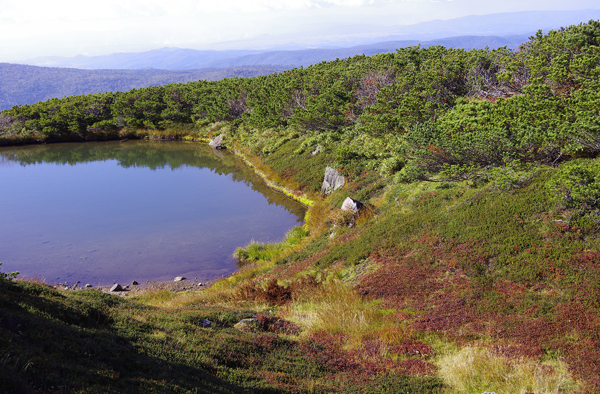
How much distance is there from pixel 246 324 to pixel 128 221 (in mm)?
18912

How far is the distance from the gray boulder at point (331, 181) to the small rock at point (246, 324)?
→ 16.7 metres

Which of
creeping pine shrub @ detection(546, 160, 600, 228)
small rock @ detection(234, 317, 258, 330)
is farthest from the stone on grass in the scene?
small rock @ detection(234, 317, 258, 330)

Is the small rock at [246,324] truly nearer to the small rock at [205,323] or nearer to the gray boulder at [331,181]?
the small rock at [205,323]

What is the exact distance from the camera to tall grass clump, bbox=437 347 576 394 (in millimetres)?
6516

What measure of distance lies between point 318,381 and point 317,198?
21.0 meters

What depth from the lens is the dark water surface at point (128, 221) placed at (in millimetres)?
19531

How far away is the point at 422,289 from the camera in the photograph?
10820 millimetres

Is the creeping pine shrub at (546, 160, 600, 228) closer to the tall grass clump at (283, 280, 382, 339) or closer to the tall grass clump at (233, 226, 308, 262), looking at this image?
the tall grass clump at (283, 280, 382, 339)

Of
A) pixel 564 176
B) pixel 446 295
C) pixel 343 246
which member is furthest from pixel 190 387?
pixel 564 176

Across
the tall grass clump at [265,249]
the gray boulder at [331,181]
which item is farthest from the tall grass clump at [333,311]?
the gray boulder at [331,181]

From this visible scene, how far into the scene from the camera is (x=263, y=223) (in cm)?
2522

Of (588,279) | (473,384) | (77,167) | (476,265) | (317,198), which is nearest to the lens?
(473,384)

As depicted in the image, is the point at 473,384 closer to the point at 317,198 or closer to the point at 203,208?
the point at 317,198

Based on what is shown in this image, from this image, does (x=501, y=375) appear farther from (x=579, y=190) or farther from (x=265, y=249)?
(x=265, y=249)
